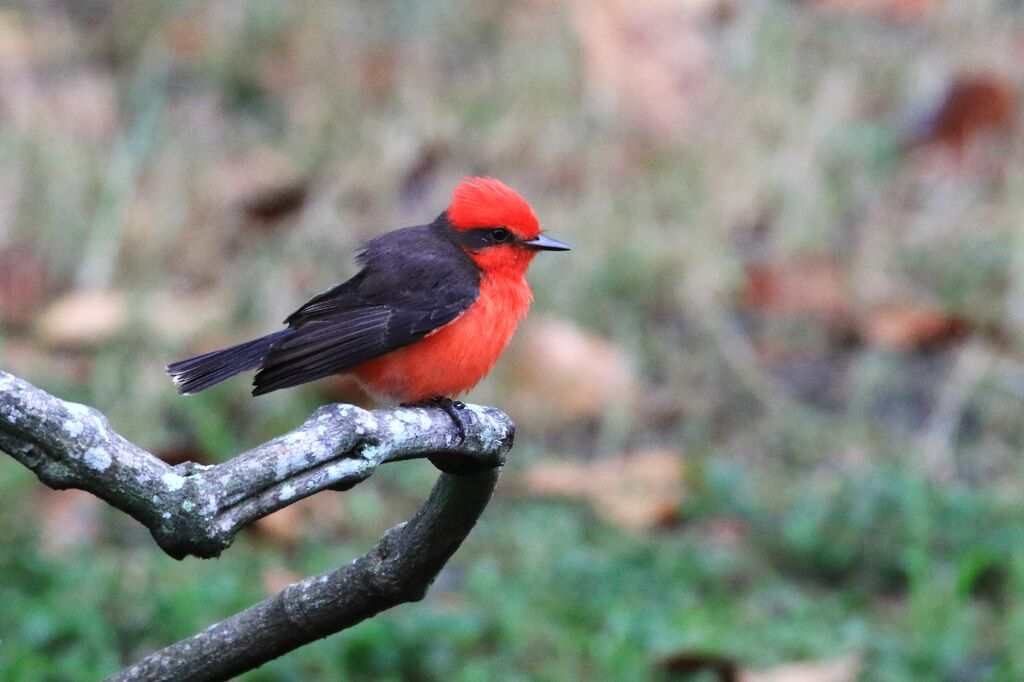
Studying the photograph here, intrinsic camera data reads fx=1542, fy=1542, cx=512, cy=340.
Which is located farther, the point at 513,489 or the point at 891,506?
the point at 513,489

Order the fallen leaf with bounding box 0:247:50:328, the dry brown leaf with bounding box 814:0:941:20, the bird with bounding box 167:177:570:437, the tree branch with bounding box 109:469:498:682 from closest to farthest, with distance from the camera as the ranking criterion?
the tree branch with bounding box 109:469:498:682, the bird with bounding box 167:177:570:437, the fallen leaf with bounding box 0:247:50:328, the dry brown leaf with bounding box 814:0:941:20

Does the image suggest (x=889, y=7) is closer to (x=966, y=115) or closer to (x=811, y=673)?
(x=966, y=115)

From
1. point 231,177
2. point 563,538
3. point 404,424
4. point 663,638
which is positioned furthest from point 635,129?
point 404,424

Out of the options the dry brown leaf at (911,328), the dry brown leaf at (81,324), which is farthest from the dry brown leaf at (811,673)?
the dry brown leaf at (81,324)

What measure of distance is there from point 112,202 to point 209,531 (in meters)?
5.75

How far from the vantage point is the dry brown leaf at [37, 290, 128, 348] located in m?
7.06

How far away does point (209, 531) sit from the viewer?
7.97 ft

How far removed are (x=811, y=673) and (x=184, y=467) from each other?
277 cm

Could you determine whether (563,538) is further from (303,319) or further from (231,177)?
(231,177)

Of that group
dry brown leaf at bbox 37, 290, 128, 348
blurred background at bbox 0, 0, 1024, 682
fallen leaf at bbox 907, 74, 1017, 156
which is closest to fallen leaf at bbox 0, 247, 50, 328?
blurred background at bbox 0, 0, 1024, 682

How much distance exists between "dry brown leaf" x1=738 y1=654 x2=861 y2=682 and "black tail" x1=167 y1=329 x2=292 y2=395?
1882 millimetres

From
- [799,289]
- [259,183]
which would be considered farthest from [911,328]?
[259,183]

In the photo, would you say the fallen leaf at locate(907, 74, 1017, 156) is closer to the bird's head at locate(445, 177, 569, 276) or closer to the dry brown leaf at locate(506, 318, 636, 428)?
the dry brown leaf at locate(506, 318, 636, 428)

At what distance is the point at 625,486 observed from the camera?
6.39 m
